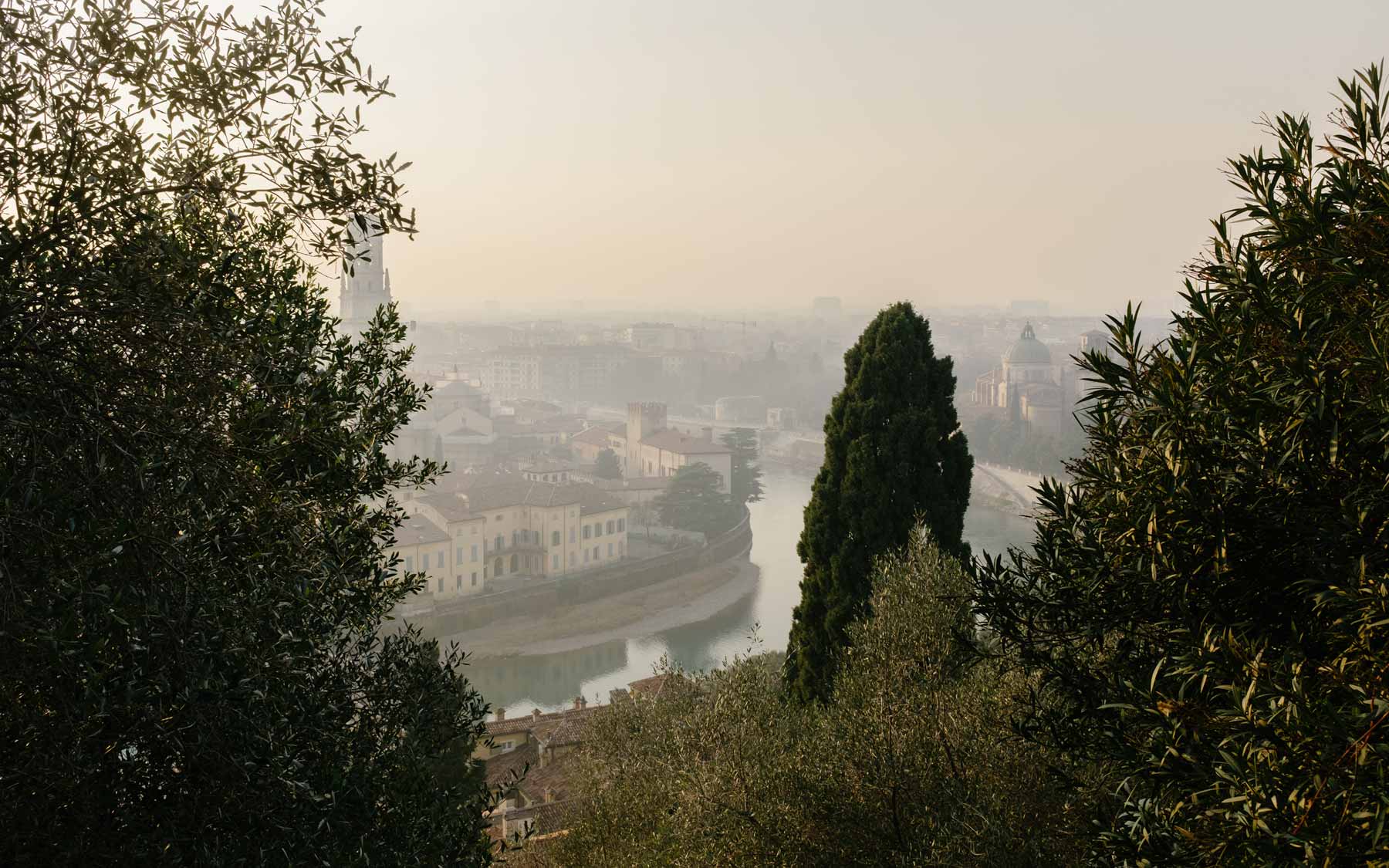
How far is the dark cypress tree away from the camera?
8859 millimetres

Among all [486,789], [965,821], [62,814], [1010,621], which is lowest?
[965,821]

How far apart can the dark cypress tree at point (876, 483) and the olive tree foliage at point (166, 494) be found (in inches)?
221

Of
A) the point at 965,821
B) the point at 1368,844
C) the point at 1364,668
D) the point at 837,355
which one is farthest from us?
the point at 837,355

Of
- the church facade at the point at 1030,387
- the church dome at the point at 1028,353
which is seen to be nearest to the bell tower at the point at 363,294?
the church facade at the point at 1030,387

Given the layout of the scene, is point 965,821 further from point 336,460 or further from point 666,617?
point 666,617

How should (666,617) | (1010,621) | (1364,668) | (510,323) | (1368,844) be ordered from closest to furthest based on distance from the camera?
(1368,844)
(1364,668)
(1010,621)
(666,617)
(510,323)

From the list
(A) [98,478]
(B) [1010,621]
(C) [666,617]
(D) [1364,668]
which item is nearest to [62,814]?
(A) [98,478]

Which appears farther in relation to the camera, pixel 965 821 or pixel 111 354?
pixel 965 821

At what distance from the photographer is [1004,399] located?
54.0 metres

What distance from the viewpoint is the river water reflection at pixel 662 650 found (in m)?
28.2

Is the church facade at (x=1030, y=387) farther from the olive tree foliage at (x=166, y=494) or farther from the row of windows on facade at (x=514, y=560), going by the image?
the olive tree foliage at (x=166, y=494)

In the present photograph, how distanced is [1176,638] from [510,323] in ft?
409

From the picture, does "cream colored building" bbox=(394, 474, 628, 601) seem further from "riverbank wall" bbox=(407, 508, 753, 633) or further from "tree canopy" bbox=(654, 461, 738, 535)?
"tree canopy" bbox=(654, 461, 738, 535)

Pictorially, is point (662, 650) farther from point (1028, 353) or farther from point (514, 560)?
point (1028, 353)
